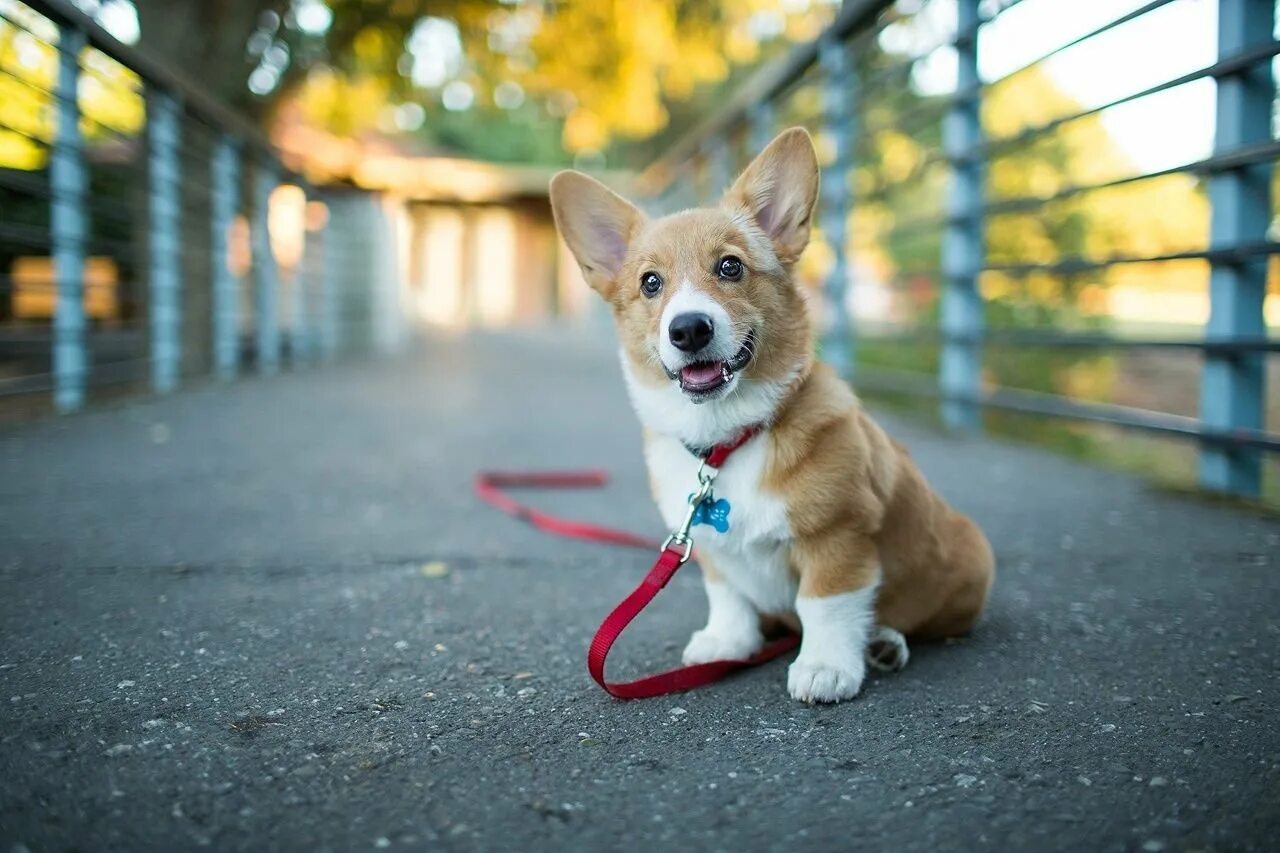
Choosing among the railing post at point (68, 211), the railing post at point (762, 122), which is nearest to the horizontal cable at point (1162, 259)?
the railing post at point (762, 122)

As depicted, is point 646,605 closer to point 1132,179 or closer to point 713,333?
point 713,333

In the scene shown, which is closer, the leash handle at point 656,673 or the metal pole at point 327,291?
the leash handle at point 656,673

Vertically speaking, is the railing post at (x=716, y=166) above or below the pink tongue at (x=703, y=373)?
above

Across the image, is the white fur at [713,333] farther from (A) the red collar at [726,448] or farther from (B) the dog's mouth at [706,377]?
(A) the red collar at [726,448]

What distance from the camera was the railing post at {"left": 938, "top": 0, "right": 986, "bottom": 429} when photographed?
16.8 feet

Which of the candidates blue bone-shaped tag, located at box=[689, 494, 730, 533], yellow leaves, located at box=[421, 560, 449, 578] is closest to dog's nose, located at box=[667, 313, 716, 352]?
blue bone-shaped tag, located at box=[689, 494, 730, 533]

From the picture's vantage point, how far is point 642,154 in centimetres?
2830

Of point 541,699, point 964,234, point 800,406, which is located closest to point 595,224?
point 800,406

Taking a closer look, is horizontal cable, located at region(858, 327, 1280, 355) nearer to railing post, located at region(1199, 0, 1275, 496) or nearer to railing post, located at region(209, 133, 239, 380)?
railing post, located at region(1199, 0, 1275, 496)

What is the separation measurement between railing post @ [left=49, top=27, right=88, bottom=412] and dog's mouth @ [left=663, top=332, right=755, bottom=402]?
4443 millimetres

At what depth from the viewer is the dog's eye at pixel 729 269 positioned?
90.0 inches

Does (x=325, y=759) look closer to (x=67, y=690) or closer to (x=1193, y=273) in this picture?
(x=67, y=690)

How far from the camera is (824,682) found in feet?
6.39

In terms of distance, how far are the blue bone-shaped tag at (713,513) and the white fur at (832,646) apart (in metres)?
0.23
